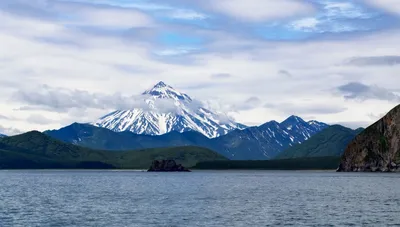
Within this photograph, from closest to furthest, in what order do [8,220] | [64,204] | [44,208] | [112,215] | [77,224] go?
[77,224], [8,220], [112,215], [44,208], [64,204]

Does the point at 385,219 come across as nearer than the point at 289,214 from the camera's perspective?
Yes

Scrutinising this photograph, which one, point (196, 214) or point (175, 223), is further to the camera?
point (196, 214)

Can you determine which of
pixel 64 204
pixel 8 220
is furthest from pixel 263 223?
pixel 64 204

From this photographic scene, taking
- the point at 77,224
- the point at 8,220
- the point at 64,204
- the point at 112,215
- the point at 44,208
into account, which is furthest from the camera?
the point at 64,204

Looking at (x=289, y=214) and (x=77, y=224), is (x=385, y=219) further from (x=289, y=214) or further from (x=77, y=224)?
(x=77, y=224)

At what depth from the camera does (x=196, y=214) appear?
4656 inches

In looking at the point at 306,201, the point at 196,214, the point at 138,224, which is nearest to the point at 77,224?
the point at 138,224

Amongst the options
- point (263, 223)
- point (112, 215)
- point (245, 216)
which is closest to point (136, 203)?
point (112, 215)

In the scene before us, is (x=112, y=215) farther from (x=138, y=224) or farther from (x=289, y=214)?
(x=289, y=214)

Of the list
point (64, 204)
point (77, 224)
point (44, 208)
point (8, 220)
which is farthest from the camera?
point (64, 204)

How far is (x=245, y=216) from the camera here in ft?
379

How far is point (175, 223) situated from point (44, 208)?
40682 mm

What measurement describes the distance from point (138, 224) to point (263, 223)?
20800 mm

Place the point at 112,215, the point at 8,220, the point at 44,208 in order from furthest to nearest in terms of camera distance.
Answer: the point at 44,208, the point at 112,215, the point at 8,220
